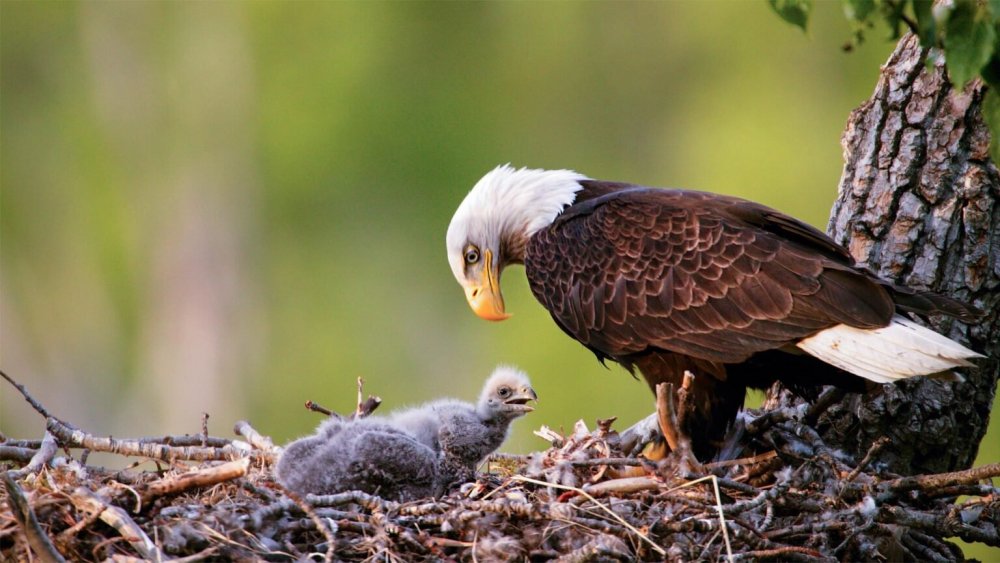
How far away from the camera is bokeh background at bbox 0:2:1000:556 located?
52.3 feet

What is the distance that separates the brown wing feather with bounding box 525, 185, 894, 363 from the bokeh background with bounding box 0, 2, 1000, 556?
860 centimetres

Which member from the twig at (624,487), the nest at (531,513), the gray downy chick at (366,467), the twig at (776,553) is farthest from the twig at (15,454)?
the twig at (776,553)

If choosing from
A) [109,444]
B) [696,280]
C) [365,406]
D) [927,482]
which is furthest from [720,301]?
[109,444]

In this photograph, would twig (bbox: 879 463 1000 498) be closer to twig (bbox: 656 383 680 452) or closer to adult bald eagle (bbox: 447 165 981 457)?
adult bald eagle (bbox: 447 165 981 457)

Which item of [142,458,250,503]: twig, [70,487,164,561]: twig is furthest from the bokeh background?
[70,487,164,561]: twig

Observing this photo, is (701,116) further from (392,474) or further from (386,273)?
(392,474)

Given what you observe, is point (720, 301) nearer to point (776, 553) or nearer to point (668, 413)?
point (668, 413)

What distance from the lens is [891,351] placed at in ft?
15.2

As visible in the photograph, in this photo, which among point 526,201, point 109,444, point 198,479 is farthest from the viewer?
point 526,201

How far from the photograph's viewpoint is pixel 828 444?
5.41 meters

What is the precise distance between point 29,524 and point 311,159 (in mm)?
15626

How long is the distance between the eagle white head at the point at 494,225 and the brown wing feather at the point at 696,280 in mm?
433

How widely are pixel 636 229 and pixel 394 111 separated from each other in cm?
1417

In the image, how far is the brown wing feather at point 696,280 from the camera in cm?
486
